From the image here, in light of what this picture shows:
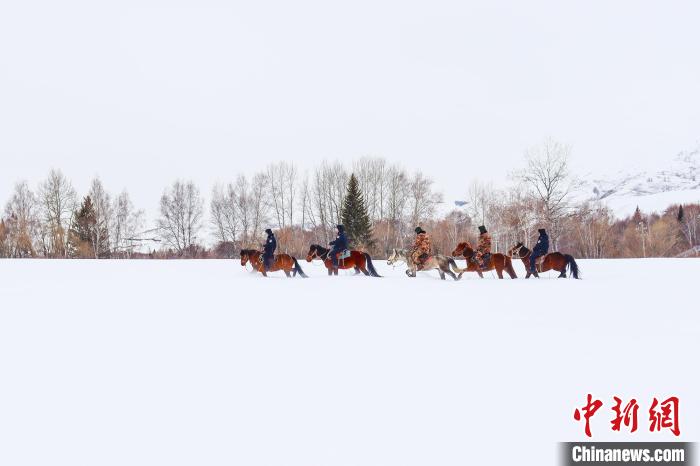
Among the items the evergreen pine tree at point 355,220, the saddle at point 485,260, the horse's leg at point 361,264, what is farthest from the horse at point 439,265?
the evergreen pine tree at point 355,220

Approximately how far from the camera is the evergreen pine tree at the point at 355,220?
44094 millimetres

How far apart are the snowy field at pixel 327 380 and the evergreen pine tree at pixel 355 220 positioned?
1419 inches

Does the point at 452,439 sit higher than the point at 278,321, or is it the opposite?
the point at 278,321

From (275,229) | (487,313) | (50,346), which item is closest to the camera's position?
(50,346)

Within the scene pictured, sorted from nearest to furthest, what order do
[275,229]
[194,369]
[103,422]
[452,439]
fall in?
[452,439] → [103,422] → [194,369] → [275,229]

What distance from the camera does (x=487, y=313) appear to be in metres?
7.55

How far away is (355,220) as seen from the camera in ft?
145

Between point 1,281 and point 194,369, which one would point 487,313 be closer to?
point 194,369

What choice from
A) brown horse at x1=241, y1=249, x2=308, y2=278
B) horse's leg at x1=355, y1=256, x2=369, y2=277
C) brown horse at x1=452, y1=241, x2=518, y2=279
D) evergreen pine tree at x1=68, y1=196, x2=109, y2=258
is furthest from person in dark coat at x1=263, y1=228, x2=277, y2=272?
evergreen pine tree at x1=68, y1=196, x2=109, y2=258

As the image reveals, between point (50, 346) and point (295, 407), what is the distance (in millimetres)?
3724

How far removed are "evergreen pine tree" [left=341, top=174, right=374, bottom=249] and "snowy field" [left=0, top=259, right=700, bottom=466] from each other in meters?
36.0

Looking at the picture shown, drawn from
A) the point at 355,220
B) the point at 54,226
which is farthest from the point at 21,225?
the point at 355,220

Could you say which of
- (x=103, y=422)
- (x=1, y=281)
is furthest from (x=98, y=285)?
(x=103, y=422)

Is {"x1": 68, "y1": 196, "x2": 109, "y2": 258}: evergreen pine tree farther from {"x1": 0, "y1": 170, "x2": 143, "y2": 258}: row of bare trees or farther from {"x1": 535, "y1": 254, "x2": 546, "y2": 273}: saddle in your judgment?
{"x1": 535, "y1": 254, "x2": 546, "y2": 273}: saddle
